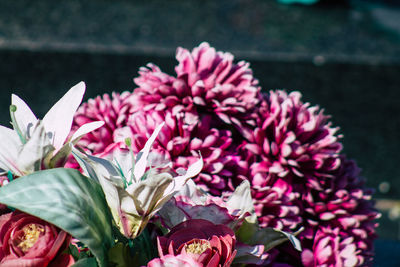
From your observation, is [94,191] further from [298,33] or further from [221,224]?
[298,33]

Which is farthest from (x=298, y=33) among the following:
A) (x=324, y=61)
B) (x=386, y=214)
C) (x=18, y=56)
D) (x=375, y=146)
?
(x=18, y=56)

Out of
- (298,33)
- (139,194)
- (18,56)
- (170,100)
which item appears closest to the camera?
(139,194)

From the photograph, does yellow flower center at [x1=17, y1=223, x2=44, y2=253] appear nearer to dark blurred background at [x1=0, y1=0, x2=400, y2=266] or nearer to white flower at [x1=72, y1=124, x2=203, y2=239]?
white flower at [x1=72, y1=124, x2=203, y2=239]

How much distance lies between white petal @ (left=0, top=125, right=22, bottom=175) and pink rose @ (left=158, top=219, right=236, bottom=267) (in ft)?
0.30

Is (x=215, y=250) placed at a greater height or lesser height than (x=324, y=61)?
greater

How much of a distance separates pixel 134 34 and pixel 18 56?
0.93 feet

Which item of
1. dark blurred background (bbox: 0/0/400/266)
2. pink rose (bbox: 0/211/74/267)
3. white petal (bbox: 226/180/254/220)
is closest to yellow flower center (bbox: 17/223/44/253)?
pink rose (bbox: 0/211/74/267)

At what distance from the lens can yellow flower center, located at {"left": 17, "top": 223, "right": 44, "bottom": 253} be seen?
0.24 m

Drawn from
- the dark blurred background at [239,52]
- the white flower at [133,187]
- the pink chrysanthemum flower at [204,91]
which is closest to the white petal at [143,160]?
the white flower at [133,187]

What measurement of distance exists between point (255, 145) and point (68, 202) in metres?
0.19

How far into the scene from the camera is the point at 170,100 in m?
0.40

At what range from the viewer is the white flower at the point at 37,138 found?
10.0 inches

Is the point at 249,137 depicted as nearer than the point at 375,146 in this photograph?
Yes

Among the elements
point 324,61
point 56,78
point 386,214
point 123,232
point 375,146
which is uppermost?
point 123,232
